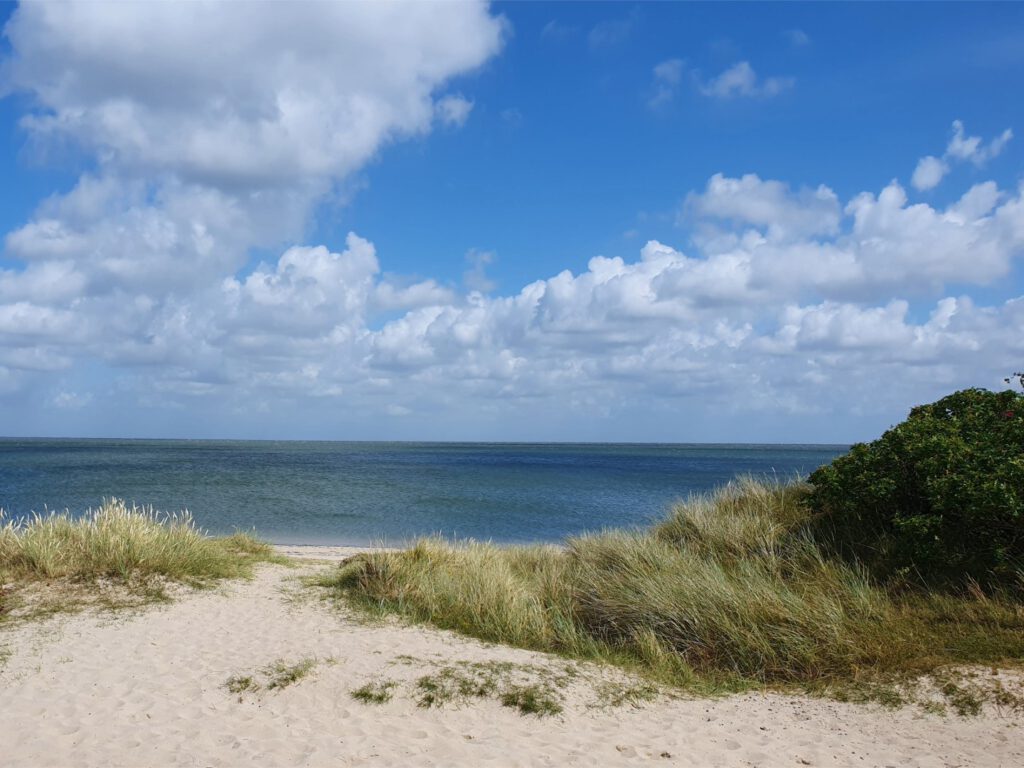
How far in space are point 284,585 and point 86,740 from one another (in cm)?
595

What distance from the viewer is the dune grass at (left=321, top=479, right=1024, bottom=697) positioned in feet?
25.2

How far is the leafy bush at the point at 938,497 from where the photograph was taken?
8.59 m

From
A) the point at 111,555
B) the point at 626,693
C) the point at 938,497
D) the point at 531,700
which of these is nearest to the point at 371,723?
the point at 531,700

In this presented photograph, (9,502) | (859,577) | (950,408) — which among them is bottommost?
(9,502)

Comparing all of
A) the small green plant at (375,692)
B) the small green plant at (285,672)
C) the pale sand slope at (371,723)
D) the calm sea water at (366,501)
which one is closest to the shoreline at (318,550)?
the calm sea water at (366,501)

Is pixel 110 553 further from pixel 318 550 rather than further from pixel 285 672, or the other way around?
pixel 318 550

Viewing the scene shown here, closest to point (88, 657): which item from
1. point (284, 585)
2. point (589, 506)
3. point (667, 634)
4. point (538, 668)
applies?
point (284, 585)

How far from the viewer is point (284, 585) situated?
1206cm

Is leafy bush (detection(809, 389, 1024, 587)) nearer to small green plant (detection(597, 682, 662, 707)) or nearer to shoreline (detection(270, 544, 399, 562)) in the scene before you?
small green plant (detection(597, 682, 662, 707))

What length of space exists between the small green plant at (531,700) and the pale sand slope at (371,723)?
0.11 meters

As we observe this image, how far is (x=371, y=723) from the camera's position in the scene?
21.5ft

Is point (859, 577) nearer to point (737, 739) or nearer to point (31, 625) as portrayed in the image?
point (737, 739)

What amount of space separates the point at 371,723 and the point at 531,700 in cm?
155

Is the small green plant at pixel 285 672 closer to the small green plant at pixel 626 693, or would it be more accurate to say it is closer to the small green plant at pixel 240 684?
the small green plant at pixel 240 684
